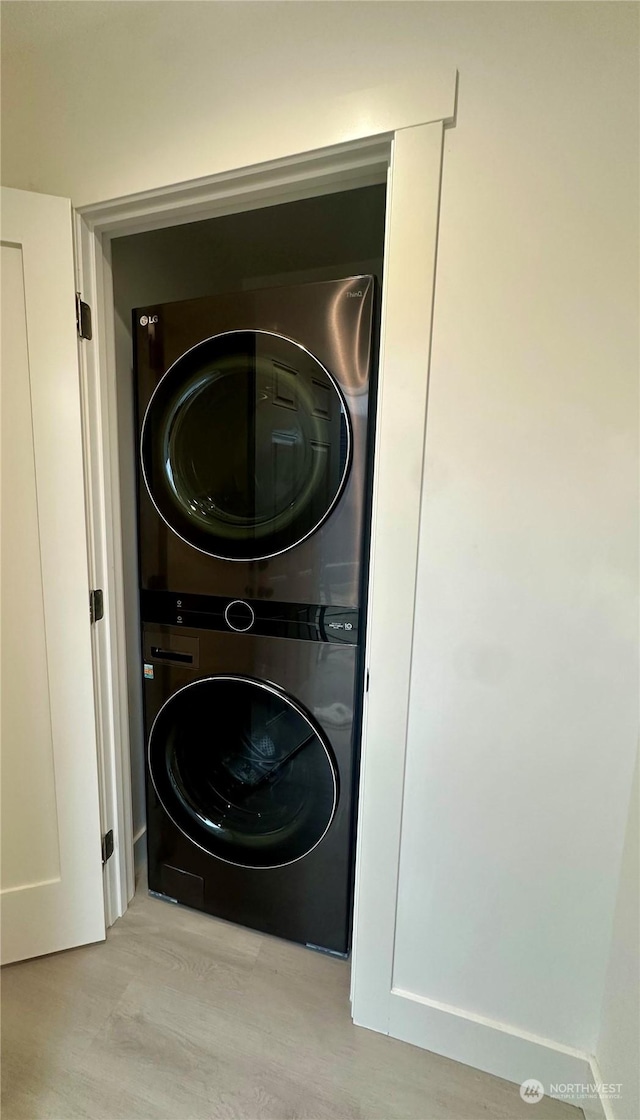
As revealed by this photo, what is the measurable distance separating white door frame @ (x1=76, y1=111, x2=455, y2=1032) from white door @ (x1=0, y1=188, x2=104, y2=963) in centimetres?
5

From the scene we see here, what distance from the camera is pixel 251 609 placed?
1206 millimetres

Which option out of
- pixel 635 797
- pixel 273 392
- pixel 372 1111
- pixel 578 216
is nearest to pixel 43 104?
pixel 273 392

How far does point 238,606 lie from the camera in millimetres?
1220

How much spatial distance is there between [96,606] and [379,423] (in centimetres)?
93

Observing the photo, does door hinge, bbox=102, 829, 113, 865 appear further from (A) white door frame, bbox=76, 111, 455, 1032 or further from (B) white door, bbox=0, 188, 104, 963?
(A) white door frame, bbox=76, 111, 455, 1032

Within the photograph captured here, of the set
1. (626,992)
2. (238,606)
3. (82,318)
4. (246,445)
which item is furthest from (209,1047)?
(82,318)

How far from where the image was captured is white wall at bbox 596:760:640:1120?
0.83 m

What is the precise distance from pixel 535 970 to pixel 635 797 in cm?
50

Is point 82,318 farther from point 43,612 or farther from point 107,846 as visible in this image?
point 107,846

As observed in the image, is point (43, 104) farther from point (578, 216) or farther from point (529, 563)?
point (529, 563)
